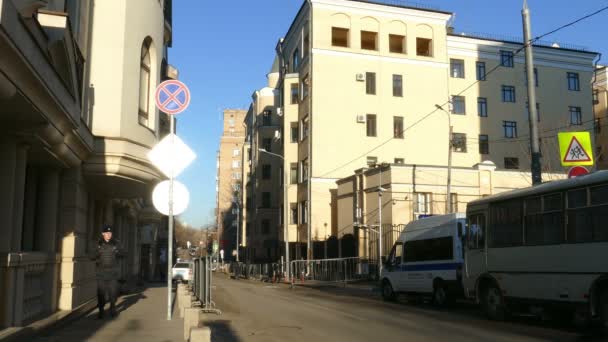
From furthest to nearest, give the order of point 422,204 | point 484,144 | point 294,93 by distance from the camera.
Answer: point 294,93
point 484,144
point 422,204

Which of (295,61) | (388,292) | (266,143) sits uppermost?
(295,61)

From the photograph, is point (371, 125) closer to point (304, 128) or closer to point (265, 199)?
point (304, 128)

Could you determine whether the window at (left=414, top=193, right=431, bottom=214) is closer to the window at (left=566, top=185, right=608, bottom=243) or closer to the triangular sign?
the triangular sign

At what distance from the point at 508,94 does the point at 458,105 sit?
4.63 m

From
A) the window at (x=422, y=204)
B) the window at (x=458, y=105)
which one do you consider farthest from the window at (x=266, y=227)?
the window at (x=422, y=204)

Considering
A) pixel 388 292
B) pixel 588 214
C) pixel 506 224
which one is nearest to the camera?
pixel 588 214

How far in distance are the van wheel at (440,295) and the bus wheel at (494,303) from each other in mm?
3066

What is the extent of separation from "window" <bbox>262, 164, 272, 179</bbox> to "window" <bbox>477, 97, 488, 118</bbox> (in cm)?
2065

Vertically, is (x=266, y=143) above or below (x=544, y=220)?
above

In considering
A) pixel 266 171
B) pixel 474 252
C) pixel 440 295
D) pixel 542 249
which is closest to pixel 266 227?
pixel 266 171

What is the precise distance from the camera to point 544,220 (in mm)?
12594

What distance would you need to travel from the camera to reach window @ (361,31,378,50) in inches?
1722

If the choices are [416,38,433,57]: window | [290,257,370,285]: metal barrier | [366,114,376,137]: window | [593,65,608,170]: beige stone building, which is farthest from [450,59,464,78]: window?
[290,257,370,285]: metal barrier

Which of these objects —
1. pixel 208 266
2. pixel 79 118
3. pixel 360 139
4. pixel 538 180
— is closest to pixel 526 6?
pixel 538 180
